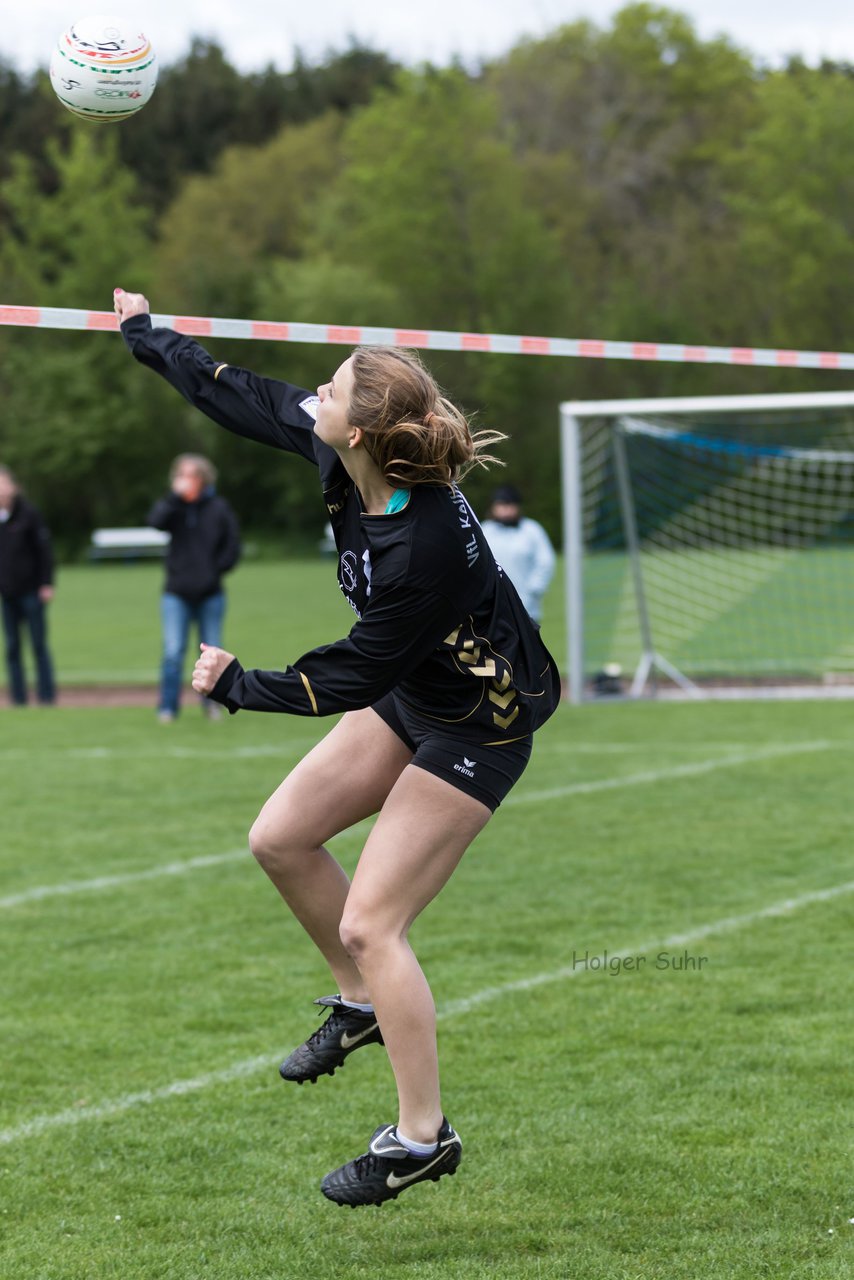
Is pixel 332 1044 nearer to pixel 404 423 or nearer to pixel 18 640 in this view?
pixel 404 423

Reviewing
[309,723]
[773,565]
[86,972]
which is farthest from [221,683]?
[773,565]

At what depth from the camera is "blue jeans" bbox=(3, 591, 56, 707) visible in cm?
1570

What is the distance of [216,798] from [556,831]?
8.06 ft

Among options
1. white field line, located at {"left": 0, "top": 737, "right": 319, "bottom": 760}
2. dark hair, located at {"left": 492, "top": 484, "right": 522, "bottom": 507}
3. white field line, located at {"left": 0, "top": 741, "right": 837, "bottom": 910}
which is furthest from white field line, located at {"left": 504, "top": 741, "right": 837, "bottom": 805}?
dark hair, located at {"left": 492, "top": 484, "right": 522, "bottom": 507}

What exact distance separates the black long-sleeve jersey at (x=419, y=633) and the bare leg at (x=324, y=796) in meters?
0.19

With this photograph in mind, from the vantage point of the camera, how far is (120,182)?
A: 58.1 m

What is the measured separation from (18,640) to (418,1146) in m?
12.8

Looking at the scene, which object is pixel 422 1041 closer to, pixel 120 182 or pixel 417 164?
pixel 417 164

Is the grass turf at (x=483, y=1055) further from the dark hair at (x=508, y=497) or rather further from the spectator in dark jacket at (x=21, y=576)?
the spectator in dark jacket at (x=21, y=576)

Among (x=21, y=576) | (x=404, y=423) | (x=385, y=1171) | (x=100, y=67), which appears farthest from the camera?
(x=21, y=576)

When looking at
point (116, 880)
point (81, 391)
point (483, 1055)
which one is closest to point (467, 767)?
point (483, 1055)

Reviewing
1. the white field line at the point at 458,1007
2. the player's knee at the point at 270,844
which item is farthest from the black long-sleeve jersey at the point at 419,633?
the white field line at the point at 458,1007

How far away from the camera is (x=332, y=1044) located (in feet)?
14.1

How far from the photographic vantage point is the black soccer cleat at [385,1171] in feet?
12.6
